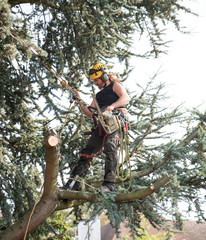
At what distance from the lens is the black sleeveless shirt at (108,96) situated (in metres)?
5.26

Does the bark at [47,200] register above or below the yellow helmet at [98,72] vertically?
below

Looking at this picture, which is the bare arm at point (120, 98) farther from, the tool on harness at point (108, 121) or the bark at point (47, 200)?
the bark at point (47, 200)

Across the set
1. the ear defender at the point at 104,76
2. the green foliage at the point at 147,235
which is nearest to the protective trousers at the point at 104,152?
the ear defender at the point at 104,76

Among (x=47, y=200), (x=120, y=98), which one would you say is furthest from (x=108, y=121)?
(x=47, y=200)

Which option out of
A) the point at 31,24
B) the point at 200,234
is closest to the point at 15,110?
the point at 31,24

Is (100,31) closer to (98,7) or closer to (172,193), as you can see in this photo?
(98,7)

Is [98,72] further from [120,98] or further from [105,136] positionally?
[105,136]

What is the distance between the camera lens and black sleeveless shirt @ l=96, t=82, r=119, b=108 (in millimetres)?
5258

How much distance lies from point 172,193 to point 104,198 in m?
1.51

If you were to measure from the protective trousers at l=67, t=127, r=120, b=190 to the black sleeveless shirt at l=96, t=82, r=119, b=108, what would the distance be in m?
0.44

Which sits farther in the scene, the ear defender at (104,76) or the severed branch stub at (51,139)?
the ear defender at (104,76)

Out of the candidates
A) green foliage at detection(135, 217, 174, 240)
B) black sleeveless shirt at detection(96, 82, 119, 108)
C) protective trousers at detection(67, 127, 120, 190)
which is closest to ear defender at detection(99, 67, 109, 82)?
black sleeveless shirt at detection(96, 82, 119, 108)

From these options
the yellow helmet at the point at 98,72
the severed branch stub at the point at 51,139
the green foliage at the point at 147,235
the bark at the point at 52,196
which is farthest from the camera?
the green foliage at the point at 147,235

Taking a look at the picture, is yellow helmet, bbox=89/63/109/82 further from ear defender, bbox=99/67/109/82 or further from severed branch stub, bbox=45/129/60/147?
severed branch stub, bbox=45/129/60/147
